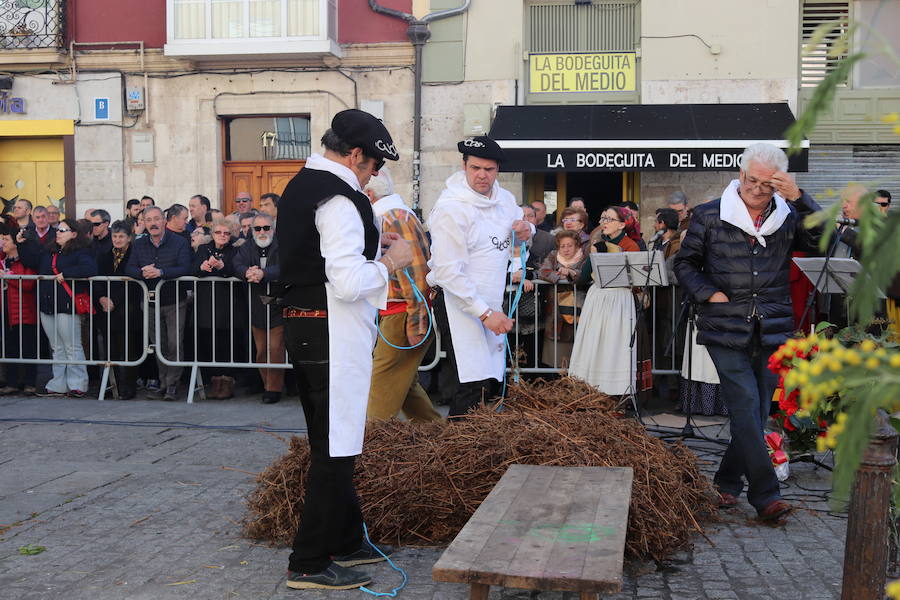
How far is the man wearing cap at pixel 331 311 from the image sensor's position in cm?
446

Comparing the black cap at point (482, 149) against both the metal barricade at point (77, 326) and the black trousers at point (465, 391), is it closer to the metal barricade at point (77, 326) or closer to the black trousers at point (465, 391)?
the black trousers at point (465, 391)

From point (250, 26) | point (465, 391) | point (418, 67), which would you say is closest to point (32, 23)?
point (250, 26)

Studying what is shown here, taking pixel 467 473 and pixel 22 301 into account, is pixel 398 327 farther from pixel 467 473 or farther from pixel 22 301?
pixel 22 301

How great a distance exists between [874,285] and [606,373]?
8129mm

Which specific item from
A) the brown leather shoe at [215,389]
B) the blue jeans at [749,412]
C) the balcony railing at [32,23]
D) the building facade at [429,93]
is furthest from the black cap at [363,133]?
the balcony railing at [32,23]

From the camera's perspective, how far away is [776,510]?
575 centimetres

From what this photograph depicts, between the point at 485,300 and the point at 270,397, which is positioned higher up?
the point at 485,300

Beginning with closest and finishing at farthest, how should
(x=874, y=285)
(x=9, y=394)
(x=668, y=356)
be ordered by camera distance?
(x=874, y=285), (x=668, y=356), (x=9, y=394)

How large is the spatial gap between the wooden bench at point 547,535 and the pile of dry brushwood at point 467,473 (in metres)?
0.25

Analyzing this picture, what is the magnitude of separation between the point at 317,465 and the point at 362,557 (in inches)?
24.9

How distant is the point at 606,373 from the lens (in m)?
9.64

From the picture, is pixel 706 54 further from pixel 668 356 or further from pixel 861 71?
pixel 668 356

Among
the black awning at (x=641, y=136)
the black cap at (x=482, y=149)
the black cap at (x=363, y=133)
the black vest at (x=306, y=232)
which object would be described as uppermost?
the black awning at (x=641, y=136)

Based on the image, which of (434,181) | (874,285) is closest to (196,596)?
(874,285)
